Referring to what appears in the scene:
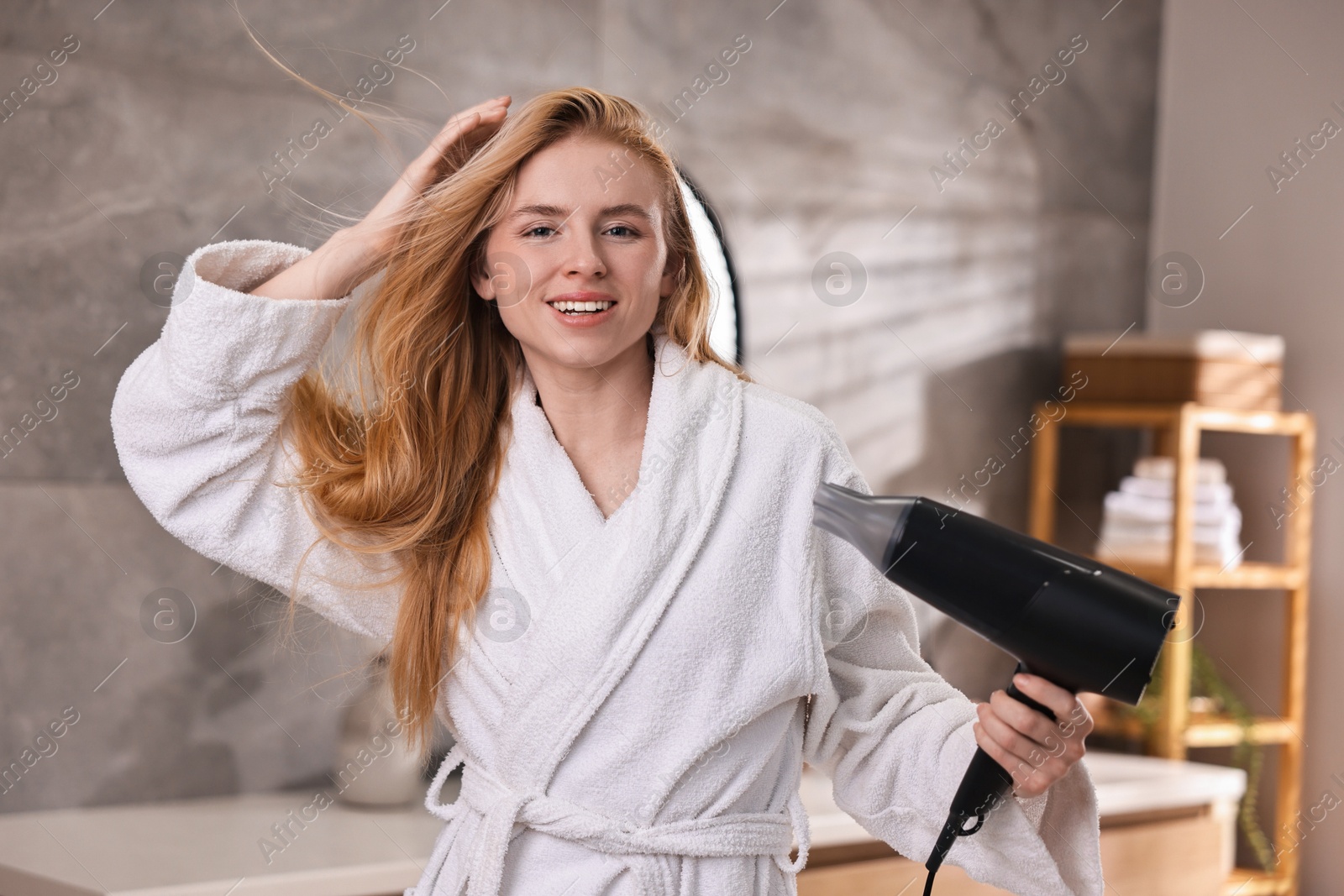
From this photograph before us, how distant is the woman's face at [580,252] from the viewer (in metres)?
0.93

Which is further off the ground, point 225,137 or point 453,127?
point 225,137

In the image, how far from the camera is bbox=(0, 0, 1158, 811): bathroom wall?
4.81ft

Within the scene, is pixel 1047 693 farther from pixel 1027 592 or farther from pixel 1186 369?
pixel 1186 369

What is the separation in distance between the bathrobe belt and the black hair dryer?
9.9 inches

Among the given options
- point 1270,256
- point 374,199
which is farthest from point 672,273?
point 1270,256

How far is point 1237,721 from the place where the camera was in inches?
89.9

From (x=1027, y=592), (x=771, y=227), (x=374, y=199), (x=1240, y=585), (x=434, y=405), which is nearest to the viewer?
(x=1027, y=592)

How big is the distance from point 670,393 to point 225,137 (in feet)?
2.93

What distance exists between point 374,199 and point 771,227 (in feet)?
2.34

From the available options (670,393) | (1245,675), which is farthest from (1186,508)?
(670,393)

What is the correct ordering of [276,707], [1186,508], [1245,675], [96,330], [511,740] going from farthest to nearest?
[1245,675]
[1186,508]
[276,707]
[96,330]
[511,740]

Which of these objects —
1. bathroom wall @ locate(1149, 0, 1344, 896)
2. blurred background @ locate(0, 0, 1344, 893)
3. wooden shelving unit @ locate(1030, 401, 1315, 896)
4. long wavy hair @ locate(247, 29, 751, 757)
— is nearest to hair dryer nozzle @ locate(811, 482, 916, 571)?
long wavy hair @ locate(247, 29, 751, 757)

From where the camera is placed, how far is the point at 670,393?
98 centimetres

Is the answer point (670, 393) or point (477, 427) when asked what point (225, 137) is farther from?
point (670, 393)
